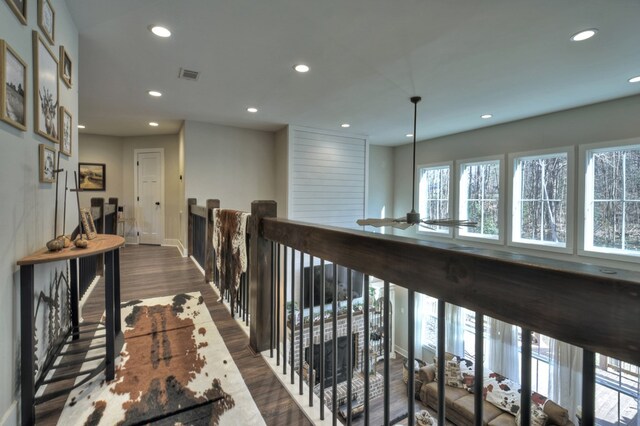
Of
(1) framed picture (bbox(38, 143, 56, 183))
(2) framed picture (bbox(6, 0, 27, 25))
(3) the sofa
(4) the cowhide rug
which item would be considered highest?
(2) framed picture (bbox(6, 0, 27, 25))

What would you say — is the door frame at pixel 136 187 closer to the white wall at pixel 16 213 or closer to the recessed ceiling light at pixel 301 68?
the recessed ceiling light at pixel 301 68

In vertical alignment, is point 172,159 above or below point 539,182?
above

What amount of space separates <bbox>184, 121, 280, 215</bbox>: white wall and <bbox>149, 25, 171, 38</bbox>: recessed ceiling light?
112 inches

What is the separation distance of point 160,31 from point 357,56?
5.76 feet

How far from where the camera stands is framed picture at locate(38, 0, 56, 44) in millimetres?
1563

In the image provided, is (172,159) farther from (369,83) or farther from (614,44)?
(614,44)

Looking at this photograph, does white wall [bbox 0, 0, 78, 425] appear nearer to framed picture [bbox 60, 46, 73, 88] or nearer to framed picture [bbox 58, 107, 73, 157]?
framed picture [bbox 58, 107, 73, 157]

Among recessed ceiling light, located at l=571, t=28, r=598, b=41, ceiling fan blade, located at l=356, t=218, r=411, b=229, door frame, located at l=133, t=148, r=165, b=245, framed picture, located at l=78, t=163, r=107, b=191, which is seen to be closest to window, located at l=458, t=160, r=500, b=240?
ceiling fan blade, located at l=356, t=218, r=411, b=229

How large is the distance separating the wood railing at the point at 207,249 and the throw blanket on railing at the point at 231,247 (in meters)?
0.05

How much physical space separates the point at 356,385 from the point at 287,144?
16.8 feet

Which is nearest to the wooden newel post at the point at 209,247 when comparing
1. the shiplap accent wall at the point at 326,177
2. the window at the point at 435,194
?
the shiplap accent wall at the point at 326,177

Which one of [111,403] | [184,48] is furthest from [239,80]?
[111,403]

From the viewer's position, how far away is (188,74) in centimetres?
329

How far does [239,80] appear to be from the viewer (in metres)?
3.47
